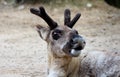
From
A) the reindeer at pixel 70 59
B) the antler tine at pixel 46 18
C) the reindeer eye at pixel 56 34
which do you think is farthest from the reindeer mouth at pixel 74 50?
the antler tine at pixel 46 18

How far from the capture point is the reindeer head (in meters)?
4.78

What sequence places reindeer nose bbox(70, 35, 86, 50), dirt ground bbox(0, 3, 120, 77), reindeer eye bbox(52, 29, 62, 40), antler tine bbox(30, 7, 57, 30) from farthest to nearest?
1. dirt ground bbox(0, 3, 120, 77)
2. antler tine bbox(30, 7, 57, 30)
3. reindeer eye bbox(52, 29, 62, 40)
4. reindeer nose bbox(70, 35, 86, 50)

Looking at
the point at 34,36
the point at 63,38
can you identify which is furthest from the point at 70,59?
the point at 34,36

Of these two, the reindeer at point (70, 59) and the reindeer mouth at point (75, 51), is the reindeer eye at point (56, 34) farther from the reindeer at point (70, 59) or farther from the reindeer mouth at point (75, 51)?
the reindeer mouth at point (75, 51)

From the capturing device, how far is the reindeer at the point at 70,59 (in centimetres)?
498

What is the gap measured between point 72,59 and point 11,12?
9719 mm

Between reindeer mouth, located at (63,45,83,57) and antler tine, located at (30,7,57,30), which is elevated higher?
antler tine, located at (30,7,57,30)

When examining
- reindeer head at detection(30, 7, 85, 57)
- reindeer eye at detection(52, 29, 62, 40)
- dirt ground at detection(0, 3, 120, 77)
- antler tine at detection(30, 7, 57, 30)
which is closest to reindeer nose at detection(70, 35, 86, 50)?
reindeer head at detection(30, 7, 85, 57)

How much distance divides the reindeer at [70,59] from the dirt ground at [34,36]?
0.64m

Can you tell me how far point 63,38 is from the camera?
499 cm

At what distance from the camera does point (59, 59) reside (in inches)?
200

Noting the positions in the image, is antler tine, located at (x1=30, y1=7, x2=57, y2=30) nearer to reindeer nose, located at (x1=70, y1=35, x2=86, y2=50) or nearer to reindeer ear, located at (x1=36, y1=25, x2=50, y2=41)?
reindeer ear, located at (x1=36, y1=25, x2=50, y2=41)

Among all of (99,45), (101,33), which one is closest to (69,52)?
(99,45)

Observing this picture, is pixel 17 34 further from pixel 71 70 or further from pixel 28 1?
pixel 71 70
